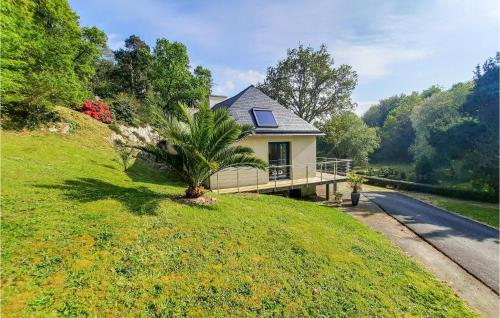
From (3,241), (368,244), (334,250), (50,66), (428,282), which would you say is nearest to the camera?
(3,241)

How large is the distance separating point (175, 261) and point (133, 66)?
42.5m

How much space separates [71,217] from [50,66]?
13.1 m

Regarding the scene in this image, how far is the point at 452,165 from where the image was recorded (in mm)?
26438

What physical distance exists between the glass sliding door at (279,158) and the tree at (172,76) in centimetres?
1997

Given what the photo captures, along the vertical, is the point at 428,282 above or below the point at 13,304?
below

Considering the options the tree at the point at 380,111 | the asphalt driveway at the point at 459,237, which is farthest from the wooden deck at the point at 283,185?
the tree at the point at 380,111

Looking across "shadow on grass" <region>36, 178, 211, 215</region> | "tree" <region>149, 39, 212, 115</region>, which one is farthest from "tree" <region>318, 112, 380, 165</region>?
"shadow on grass" <region>36, 178, 211, 215</region>

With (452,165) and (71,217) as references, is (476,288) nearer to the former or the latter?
(71,217)

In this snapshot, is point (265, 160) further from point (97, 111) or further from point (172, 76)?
point (172, 76)

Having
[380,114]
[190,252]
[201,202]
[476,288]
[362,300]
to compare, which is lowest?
[476,288]

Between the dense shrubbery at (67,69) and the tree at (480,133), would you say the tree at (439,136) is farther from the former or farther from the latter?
the dense shrubbery at (67,69)

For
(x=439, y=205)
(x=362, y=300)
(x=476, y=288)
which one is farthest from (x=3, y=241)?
(x=439, y=205)

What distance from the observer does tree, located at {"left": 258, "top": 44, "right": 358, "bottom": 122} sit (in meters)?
31.0

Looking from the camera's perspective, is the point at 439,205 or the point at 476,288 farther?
the point at 439,205
